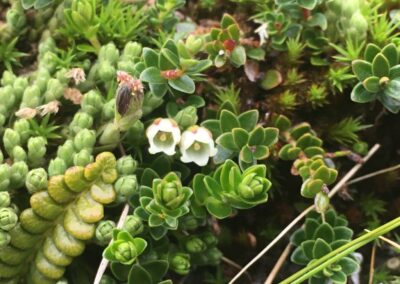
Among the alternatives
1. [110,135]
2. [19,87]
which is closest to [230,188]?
[110,135]

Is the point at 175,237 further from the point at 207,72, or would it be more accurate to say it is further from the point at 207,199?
the point at 207,72

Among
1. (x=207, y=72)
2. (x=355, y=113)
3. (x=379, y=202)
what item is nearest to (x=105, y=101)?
(x=207, y=72)

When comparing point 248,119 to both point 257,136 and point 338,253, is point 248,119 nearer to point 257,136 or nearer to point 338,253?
point 257,136

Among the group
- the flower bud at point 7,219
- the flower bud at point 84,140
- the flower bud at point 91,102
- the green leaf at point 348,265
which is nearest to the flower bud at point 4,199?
the flower bud at point 7,219

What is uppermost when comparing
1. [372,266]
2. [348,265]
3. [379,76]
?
[379,76]

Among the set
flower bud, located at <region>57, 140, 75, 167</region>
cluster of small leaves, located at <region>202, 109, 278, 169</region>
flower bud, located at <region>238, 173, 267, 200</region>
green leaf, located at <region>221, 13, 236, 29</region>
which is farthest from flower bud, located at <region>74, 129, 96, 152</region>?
green leaf, located at <region>221, 13, 236, 29</region>

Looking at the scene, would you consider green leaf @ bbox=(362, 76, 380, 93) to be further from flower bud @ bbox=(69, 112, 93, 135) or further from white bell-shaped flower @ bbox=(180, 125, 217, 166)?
flower bud @ bbox=(69, 112, 93, 135)
